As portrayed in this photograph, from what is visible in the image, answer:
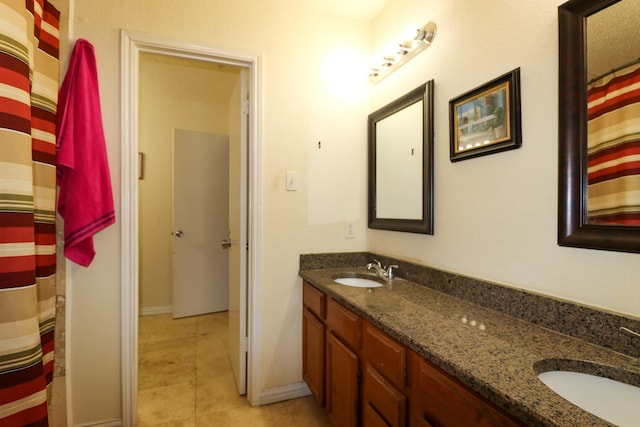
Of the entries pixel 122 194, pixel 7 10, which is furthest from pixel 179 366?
pixel 7 10

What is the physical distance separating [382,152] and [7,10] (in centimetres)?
172

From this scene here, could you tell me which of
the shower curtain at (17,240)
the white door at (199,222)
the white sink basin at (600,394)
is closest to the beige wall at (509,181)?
the white sink basin at (600,394)

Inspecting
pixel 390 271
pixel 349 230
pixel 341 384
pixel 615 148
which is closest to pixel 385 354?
pixel 341 384

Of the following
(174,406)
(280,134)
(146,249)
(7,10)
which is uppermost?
(7,10)

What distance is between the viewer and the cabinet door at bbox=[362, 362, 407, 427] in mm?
1020

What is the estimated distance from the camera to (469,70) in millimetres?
1360

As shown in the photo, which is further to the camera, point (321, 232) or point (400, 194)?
point (321, 232)

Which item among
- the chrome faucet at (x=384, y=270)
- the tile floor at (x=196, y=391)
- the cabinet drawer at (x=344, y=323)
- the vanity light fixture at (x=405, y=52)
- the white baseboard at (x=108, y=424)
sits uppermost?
the vanity light fixture at (x=405, y=52)

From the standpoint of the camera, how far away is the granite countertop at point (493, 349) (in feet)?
2.01

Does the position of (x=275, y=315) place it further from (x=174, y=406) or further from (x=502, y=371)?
(x=502, y=371)

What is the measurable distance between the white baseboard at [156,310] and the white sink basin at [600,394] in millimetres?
3650

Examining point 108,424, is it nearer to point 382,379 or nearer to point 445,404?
point 382,379

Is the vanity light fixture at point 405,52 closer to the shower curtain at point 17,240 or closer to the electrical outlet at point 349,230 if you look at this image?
the electrical outlet at point 349,230

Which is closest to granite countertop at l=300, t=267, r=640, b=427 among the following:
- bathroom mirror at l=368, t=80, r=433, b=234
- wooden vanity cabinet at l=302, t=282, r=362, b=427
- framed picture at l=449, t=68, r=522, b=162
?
wooden vanity cabinet at l=302, t=282, r=362, b=427
